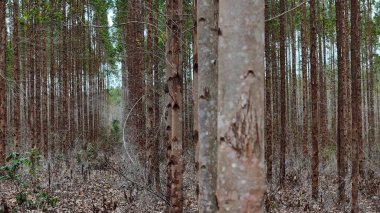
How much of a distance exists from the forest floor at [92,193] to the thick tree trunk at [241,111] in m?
4.04

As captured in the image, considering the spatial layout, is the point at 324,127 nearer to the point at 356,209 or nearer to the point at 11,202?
the point at 356,209

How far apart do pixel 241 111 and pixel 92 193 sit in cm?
740

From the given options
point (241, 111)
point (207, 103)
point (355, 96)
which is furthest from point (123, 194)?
point (241, 111)

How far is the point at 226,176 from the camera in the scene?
1.59 metres

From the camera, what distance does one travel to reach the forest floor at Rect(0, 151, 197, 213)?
6789 mm

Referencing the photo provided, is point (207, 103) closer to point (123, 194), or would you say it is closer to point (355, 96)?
point (355, 96)

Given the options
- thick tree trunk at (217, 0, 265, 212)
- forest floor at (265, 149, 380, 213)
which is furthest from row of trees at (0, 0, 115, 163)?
thick tree trunk at (217, 0, 265, 212)

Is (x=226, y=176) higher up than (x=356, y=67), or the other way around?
(x=356, y=67)

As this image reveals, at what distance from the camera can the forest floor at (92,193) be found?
22.3 feet

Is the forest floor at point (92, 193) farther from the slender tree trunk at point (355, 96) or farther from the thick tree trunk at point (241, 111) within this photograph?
the thick tree trunk at point (241, 111)

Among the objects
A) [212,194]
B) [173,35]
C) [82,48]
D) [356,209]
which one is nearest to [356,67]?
[356,209]

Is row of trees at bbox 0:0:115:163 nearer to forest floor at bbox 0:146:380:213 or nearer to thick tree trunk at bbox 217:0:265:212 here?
forest floor at bbox 0:146:380:213

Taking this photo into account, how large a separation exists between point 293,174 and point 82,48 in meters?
11.2

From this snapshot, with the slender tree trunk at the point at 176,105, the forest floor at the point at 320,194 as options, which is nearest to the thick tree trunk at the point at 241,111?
the slender tree trunk at the point at 176,105
